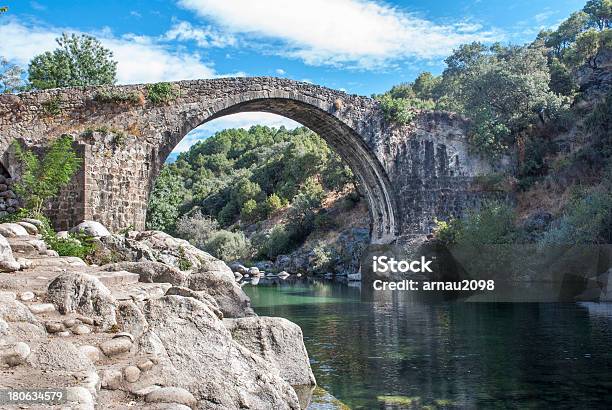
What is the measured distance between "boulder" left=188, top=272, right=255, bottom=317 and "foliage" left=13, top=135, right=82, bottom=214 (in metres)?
7.11

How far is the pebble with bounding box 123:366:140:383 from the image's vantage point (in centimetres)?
434

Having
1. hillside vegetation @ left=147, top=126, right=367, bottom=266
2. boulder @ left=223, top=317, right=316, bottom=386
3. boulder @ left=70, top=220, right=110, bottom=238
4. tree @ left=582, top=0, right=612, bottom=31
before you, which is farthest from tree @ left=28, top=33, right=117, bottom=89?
tree @ left=582, top=0, right=612, bottom=31

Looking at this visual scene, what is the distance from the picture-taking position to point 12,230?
995cm

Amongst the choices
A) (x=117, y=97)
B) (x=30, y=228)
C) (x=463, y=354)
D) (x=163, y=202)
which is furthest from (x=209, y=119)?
(x=463, y=354)

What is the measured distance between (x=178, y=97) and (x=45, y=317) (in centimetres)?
1466

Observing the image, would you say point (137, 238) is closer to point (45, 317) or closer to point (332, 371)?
point (332, 371)

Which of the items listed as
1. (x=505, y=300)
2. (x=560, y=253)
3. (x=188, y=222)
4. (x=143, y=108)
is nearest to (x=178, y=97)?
(x=143, y=108)

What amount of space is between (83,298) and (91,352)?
909 millimetres

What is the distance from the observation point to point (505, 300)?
1614 cm

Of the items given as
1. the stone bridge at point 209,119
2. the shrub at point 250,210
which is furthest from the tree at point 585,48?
the shrub at point 250,210

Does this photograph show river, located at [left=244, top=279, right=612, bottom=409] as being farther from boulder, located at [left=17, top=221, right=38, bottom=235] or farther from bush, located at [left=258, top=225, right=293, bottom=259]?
bush, located at [left=258, top=225, right=293, bottom=259]

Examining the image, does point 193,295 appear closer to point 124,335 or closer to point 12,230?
point 124,335

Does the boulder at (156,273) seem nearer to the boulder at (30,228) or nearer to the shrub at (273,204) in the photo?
the boulder at (30,228)

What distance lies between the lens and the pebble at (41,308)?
4972 mm
